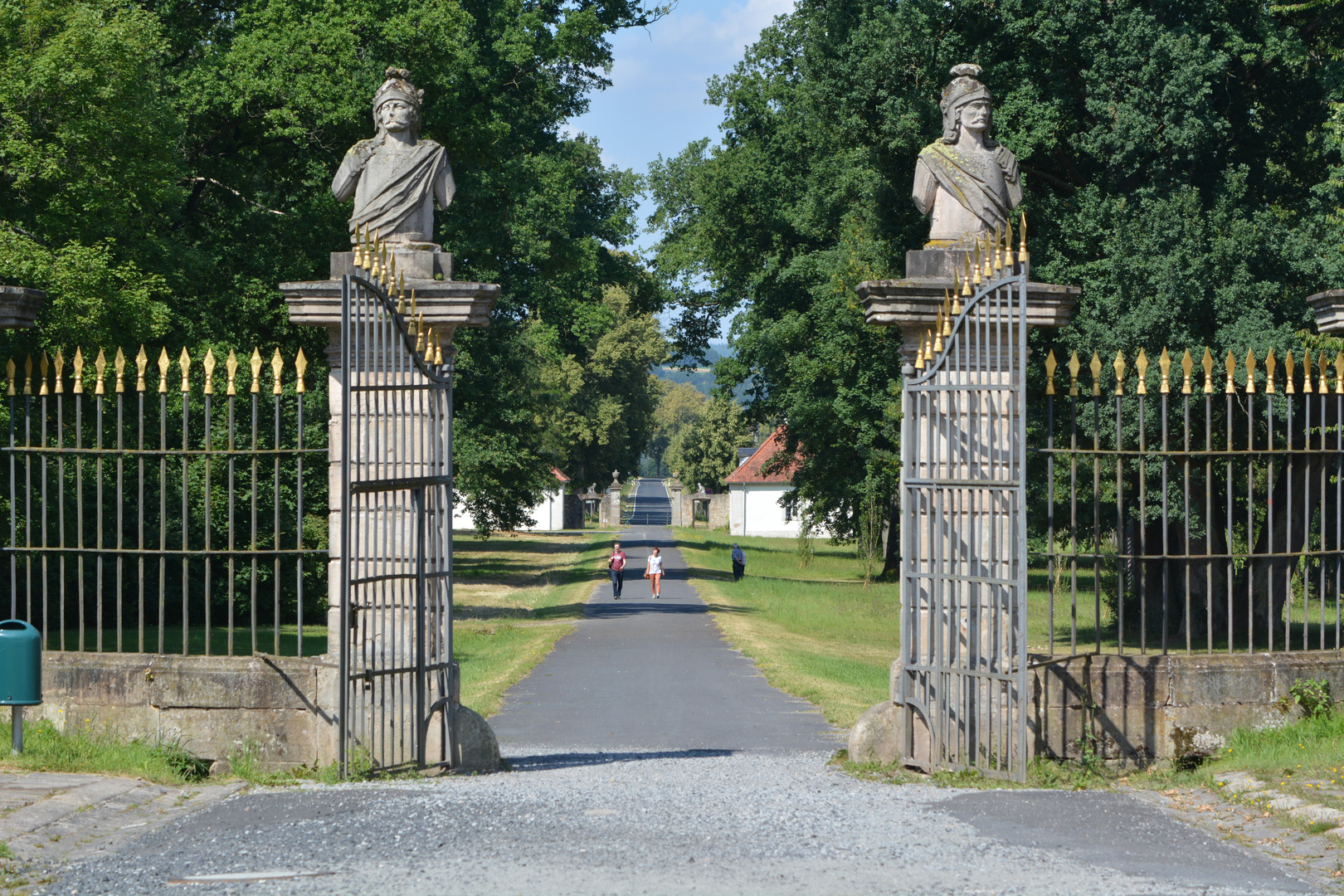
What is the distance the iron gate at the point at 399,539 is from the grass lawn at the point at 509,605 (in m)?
4.40

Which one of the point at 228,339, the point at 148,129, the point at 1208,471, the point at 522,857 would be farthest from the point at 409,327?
the point at 228,339

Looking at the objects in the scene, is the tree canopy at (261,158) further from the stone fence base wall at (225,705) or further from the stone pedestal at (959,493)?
the stone pedestal at (959,493)

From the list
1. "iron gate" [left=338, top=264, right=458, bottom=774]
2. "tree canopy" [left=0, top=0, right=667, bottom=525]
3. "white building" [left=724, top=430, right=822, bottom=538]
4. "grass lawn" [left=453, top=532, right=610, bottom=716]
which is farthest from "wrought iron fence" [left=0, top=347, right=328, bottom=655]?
"white building" [left=724, top=430, right=822, bottom=538]

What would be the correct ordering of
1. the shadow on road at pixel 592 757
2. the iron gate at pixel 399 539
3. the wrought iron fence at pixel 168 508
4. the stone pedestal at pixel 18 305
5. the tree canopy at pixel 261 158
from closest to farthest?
the iron gate at pixel 399 539
the stone pedestal at pixel 18 305
the shadow on road at pixel 592 757
the wrought iron fence at pixel 168 508
the tree canopy at pixel 261 158

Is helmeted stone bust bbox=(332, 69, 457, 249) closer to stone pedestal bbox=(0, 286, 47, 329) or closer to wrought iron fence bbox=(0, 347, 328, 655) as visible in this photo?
wrought iron fence bbox=(0, 347, 328, 655)

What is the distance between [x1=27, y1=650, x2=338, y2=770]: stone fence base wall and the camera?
8.46 metres

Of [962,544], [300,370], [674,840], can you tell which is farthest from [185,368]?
[962,544]

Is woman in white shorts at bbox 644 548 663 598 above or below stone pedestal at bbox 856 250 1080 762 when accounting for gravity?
below

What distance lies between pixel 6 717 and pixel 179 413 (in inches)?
373

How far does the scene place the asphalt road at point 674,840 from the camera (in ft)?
19.5

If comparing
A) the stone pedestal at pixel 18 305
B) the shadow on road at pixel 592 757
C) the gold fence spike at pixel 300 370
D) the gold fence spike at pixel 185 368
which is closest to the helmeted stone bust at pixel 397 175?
the gold fence spike at pixel 300 370

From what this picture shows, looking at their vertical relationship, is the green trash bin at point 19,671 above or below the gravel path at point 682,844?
above

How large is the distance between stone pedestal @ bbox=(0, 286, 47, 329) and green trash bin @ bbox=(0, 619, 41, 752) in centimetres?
222

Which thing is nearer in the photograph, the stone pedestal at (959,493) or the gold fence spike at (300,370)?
the gold fence spike at (300,370)
